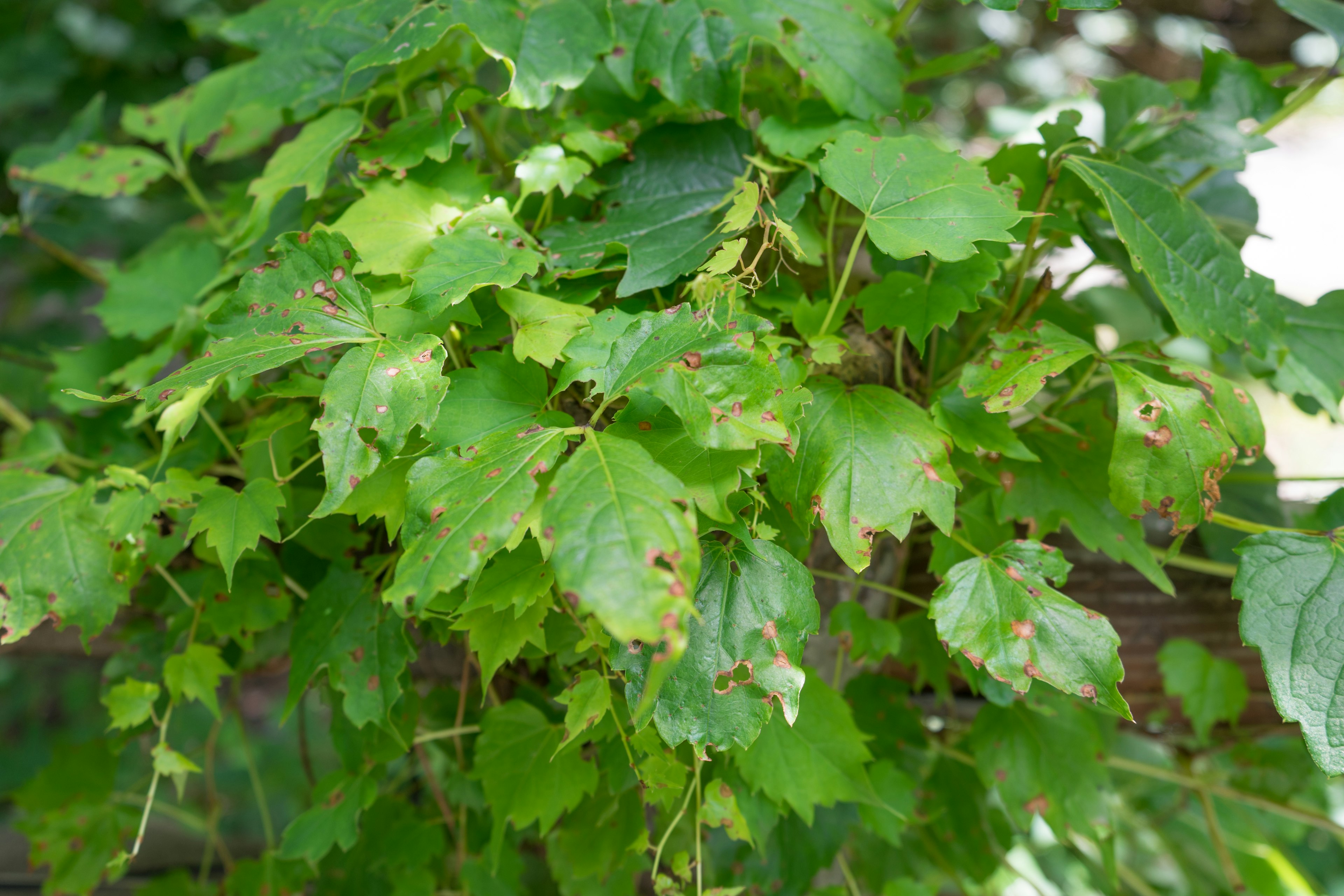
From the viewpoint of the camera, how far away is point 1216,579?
90cm

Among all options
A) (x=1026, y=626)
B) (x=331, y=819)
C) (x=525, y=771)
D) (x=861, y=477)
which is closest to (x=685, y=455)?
Answer: (x=861, y=477)

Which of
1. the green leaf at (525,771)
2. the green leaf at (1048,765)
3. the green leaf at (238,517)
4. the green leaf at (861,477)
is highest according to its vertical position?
the green leaf at (861,477)

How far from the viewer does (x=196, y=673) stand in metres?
0.72

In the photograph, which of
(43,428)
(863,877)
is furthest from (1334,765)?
(43,428)

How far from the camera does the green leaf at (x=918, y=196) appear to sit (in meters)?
0.55

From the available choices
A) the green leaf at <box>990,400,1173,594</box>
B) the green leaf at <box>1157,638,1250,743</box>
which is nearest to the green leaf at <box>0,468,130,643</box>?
the green leaf at <box>990,400,1173,594</box>

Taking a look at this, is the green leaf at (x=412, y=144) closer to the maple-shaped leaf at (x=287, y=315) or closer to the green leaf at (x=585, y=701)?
the maple-shaped leaf at (x=287, y=315)

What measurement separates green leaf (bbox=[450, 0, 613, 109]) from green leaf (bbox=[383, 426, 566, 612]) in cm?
30

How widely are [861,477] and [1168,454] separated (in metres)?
0.21

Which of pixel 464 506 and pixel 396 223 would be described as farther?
pixel 396 223

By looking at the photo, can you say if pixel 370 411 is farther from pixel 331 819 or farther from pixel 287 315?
pixel 331 819

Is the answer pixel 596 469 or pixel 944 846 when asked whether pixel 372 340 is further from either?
pixel 944 846

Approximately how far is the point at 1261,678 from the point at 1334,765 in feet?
1.59

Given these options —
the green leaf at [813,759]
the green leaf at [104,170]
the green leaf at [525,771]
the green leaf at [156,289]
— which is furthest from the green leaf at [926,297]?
the green leaf at [104,170]
